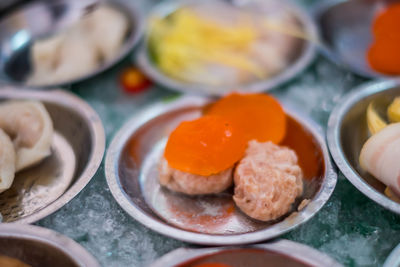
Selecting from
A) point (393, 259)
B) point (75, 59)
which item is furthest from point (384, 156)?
point (75, 59)

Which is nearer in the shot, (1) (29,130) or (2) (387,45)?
(1) (29,130)

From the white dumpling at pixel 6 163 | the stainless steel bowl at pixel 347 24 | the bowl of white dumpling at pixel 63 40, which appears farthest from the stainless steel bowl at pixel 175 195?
the stainless steel bowl at pixel 347 24

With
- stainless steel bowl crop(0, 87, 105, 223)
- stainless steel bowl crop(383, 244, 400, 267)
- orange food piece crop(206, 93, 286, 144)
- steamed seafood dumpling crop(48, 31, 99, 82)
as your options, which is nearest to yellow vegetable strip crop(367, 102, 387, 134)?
orange food piece crop(206, 93, 286, 144)

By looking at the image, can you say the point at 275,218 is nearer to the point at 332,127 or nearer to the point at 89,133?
the point at 332,127

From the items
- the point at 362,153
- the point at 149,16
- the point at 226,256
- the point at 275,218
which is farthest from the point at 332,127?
the point at 149,16

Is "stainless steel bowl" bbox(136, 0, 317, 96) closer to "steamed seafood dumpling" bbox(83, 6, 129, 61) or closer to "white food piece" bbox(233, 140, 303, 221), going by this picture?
"steamed seafood dumpling" bbox(83, 6, 129, 61)

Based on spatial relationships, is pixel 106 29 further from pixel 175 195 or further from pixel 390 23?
pixel 390 23
